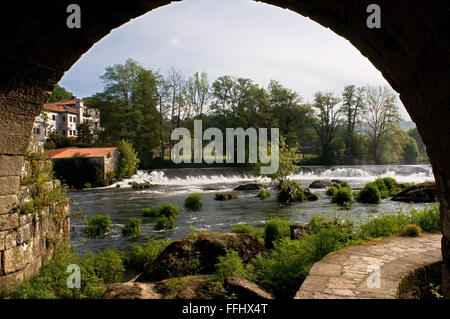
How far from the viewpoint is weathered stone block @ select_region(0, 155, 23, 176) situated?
3314mm

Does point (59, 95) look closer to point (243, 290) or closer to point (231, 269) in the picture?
point (231, 269)

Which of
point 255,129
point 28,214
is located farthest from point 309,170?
point 28,214

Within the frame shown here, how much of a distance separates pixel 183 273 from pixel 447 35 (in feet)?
16.2

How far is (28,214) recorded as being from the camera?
4070mm

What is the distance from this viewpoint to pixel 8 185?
347 centimetres

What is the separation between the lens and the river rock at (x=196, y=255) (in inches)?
213

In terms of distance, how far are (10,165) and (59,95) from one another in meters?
65.8

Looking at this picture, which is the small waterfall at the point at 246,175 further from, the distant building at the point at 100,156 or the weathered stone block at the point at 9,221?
the weathered stone block at the point at 9,221

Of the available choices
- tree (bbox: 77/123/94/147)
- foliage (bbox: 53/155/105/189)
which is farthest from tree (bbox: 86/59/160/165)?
foliage (bbox: 53/155/105/189)

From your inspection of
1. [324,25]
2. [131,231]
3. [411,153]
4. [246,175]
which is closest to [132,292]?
[324,25]

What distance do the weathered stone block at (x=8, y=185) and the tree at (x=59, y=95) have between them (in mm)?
61897

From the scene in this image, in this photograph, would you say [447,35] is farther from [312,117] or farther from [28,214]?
[312,117]

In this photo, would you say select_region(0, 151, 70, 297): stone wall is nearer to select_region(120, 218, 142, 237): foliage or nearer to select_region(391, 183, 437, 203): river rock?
select_region(120, 218, 142, 237): foliage

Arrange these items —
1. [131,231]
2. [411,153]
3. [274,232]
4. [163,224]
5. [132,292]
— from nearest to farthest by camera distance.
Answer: [132,292]
[274,232]
[131,231]
[163,224]
[411,153]
